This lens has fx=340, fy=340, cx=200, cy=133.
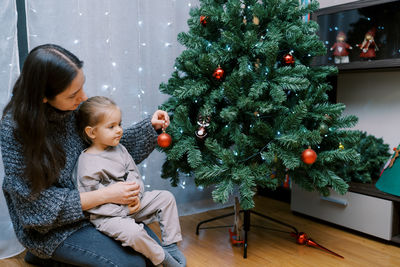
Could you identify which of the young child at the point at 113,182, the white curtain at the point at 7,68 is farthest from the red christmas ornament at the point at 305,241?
the white curtain at the point at 7,68

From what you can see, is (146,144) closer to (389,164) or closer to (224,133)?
(224,133)

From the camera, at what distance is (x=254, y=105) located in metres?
1.47

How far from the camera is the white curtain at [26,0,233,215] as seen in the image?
1705mm

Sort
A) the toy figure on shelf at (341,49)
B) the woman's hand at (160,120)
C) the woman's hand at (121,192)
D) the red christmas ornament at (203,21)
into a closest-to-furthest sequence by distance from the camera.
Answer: the woman's hand at (121,192) → the woman's hand at (160,120) → the red christmas ornament at (203,21) → the toy figure on shelf at (341,49)

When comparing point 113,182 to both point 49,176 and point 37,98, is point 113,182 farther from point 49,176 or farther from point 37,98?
point 37,98

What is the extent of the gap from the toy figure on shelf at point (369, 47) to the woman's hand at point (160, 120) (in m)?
1.18

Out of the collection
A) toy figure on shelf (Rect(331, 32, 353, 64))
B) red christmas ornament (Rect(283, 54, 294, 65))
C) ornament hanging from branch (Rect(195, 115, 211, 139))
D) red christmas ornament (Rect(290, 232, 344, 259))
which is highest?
toy figure on shelf (Rect(331, 32, 353, 64))

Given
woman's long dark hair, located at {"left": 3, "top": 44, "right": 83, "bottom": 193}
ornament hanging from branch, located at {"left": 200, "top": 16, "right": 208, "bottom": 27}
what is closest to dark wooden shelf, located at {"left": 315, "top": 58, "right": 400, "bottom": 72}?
ornament hanging from branch, located at {"left": 200, "top": 16, "right": 208, "bottom": 27}

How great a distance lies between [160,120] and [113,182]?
1.14 ft

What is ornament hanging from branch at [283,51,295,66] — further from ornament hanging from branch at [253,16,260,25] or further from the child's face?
the child's face

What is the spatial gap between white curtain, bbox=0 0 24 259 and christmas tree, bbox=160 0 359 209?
77 cm

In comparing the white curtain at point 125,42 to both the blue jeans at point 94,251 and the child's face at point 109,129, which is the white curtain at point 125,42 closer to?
the child's face at point 109,129

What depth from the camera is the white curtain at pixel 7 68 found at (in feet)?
5.12

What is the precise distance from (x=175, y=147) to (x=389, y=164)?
1124mm
